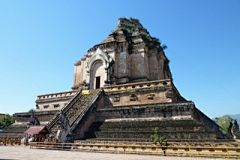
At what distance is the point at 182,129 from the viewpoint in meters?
12.1

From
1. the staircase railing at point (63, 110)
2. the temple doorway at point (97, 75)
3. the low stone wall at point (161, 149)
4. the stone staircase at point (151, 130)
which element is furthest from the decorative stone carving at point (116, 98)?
the low stone wall at point (161, 149)

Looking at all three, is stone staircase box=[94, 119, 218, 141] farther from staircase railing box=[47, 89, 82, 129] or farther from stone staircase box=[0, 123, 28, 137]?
stone staircase box=[0, 123, 28, 137]

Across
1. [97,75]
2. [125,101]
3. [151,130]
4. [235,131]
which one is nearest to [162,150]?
[151,130]

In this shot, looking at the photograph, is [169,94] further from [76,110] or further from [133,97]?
[76,110]

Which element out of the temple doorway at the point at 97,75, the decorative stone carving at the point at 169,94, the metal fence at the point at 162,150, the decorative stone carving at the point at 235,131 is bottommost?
the metal fence at the point at 162,150

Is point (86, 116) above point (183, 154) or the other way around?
above

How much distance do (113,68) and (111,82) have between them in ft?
7.02

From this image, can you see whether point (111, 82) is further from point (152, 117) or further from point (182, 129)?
point (182, 129)

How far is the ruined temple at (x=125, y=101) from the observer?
13211mm

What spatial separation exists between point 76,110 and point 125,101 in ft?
16.4

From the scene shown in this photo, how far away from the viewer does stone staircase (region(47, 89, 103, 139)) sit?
50.5 feet

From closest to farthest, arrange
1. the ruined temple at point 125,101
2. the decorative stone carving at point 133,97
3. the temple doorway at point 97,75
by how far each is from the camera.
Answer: the ruined temple at point 125,101
the decorative stone carving at point 133,97
the temple doorway at point 97,75

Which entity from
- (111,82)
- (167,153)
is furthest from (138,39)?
(167,153)

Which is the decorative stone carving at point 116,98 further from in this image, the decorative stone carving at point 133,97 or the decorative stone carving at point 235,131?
the decorative stone carving at point 235,131
